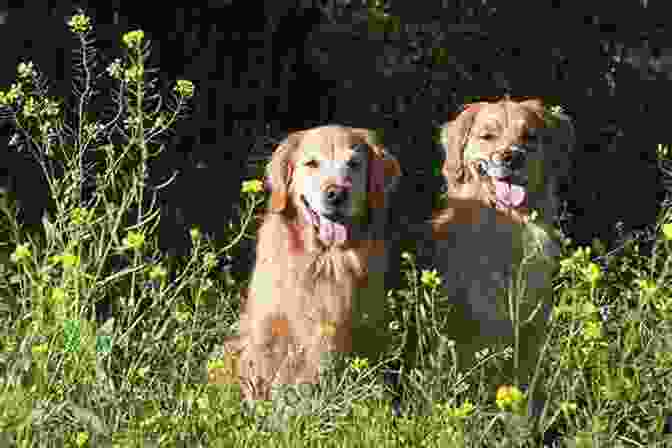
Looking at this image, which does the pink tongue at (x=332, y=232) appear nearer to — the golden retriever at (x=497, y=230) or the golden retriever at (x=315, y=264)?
the golden retriever at (x=315, y=264)

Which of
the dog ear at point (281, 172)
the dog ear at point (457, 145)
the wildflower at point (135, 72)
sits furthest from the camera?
the dog ear at point (457, 145)

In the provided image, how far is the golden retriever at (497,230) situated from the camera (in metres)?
4.69

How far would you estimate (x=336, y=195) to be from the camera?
435cm

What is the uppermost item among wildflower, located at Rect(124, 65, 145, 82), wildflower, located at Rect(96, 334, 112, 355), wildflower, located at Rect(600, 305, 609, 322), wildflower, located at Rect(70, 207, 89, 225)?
wildflower, located at Rect(124, 65, 145, 82)

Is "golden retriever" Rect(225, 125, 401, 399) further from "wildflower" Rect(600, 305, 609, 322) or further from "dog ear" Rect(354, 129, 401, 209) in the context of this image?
"wildflower" Rect(600, 305, 609, 322)

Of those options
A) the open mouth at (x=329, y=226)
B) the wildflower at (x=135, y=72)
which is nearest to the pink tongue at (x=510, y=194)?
the open mouth at (x=329, y=226)

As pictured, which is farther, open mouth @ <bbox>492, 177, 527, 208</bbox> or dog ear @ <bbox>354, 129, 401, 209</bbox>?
open mouth @ <bbox>492, 177, 527, 208</bbox>

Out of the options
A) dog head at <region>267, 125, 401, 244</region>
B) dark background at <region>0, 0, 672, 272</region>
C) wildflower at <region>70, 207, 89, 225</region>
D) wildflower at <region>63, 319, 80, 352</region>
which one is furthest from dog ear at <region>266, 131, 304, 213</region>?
dark background at <region>0, 0, 672, 272</region>

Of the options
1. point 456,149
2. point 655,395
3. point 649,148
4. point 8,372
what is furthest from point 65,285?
point 649,148

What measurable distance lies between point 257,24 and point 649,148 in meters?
2.36

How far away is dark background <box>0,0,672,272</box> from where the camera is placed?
610cm

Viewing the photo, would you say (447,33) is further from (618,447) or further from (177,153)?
(618,447)

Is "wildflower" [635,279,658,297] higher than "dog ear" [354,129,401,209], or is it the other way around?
"dog ear" [354,129,401,209]

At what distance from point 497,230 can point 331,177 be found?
2.52 ft
